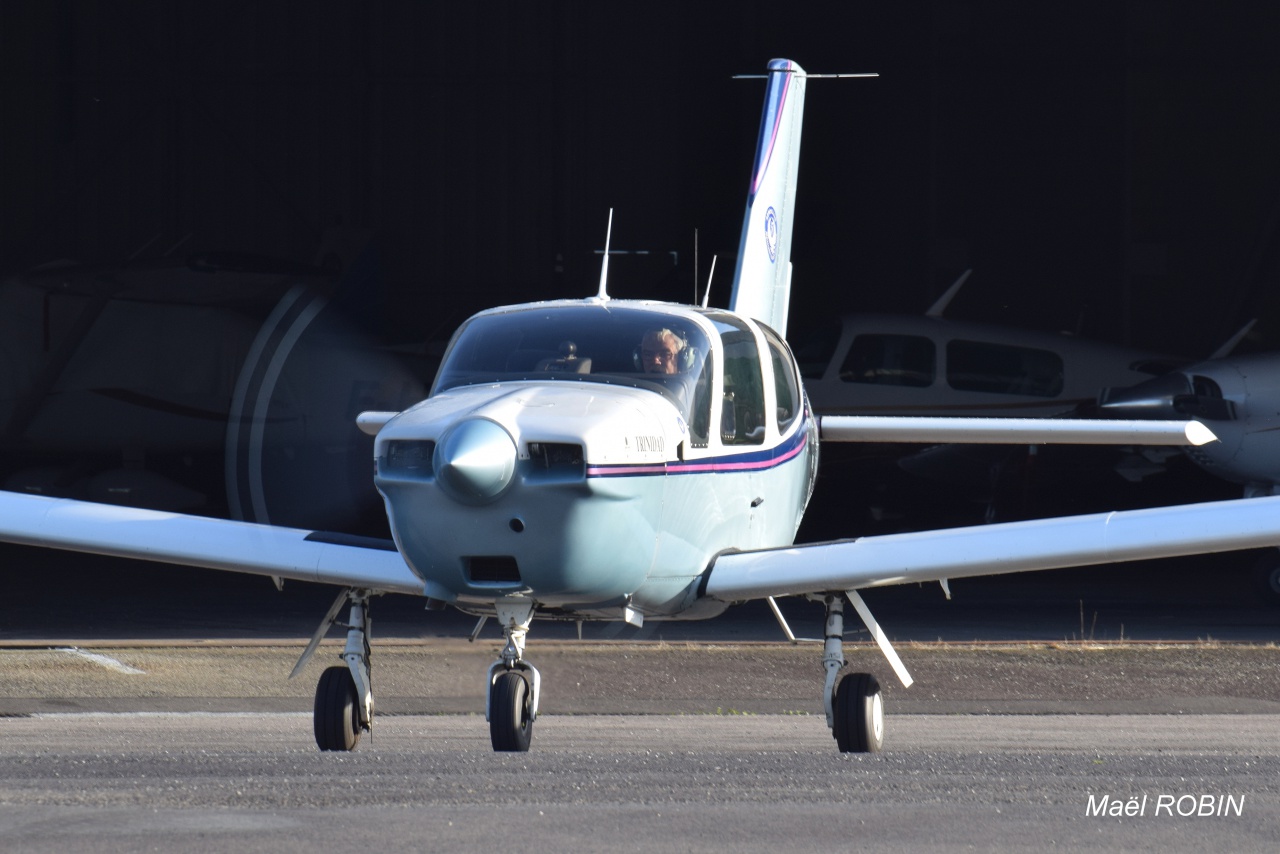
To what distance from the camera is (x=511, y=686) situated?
6496 millimetres

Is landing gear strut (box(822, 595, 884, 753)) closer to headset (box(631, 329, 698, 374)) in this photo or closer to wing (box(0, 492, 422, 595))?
headset (box(631, 329, 698, 374))

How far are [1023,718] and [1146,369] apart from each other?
30.2 ft

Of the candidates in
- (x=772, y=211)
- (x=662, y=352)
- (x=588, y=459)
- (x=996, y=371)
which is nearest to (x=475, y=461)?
(x=588, y=459)

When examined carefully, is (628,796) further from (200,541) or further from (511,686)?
(200,541)

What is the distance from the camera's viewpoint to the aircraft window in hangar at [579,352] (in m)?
6.82

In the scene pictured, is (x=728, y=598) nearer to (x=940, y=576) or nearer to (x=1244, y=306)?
(x=940, y=576)

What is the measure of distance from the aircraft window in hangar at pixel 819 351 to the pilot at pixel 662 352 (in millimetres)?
10661

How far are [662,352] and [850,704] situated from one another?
1683 millimetres

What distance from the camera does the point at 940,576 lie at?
712 cm

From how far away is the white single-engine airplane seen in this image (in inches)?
239

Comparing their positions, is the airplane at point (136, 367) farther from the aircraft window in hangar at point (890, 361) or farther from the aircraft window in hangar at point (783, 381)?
the aircraft window in hangar at point (783, 381)

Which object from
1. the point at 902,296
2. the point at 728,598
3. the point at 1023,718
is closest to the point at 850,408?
the point at 902,296

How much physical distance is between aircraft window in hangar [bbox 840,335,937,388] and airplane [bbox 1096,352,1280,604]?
255 centimetres

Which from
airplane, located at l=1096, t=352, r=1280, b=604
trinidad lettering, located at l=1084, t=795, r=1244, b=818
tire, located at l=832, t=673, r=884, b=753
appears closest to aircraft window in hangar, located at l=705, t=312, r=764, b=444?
tire, located at l=832, t=673, r=884, b=753
